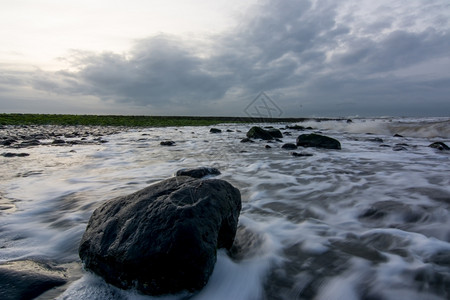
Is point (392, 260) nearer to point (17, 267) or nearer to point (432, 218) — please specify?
point (432, 218)

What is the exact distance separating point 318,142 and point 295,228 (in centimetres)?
781

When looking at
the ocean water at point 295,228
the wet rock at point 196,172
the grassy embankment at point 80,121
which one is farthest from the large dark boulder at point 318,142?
the grassy embankment at point 80,121

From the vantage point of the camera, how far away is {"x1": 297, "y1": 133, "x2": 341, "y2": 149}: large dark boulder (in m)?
9.88

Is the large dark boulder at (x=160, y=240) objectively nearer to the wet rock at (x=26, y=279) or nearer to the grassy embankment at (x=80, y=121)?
the wet rock at (x=26, y=279)

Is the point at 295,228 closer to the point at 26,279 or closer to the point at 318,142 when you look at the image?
the point at 26,279

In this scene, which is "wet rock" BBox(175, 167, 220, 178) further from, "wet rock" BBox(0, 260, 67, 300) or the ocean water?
"wet rock" BBox(0, 260, 67, 300)

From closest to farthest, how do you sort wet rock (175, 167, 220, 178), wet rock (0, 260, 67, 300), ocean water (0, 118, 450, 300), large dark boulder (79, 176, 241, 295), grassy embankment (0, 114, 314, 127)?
wet rock (0, 260, 67, 300) < large dark boulder (79, 176, 241, 295) < ocean water (0, 118, 450, 300) < wet rock (175, 167, 220, 178) < grassy embankment (0, 114, 314, 127)

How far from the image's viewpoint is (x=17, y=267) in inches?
76.0

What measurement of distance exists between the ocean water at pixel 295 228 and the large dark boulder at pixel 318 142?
3806 mm

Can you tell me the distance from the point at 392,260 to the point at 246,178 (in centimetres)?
321

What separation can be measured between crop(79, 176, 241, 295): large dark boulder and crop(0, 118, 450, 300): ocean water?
0.12 metres

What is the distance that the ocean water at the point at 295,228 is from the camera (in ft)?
6.33

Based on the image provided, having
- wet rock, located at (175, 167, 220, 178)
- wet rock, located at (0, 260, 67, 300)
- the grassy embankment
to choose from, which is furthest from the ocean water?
the grassy embankment

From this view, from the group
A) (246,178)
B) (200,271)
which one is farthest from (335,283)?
(246,178)
